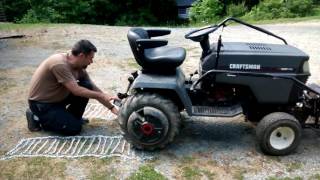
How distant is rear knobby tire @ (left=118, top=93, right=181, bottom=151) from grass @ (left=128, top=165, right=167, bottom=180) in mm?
344

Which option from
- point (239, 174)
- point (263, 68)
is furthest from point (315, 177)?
point (263, 68)

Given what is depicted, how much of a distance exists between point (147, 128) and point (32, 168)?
120 centimetres

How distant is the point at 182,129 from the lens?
5.39 m

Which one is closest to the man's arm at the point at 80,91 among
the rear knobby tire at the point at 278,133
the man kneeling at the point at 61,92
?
the man kneeling at the point at 61,92

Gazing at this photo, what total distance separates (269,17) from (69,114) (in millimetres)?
14440

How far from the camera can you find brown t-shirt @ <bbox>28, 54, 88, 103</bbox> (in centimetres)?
492

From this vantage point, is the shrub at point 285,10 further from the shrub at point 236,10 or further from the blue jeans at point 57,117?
the blue jeans at point 57,117

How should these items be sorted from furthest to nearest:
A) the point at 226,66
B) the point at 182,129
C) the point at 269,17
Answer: the point at 269,17, the point at 182,129, the point at 226,66

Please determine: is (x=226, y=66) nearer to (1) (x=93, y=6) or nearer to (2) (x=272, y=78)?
(2) (x=272, y=78)

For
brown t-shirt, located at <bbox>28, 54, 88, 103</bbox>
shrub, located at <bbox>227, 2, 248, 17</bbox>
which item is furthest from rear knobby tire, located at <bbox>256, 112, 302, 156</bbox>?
shrub, located at <bbox>227, 2, 248, 17</bbox>

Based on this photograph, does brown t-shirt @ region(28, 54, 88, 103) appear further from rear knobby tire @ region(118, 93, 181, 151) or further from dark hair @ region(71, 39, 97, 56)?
rear knobby tire @ region(118, 93, 181, 151)

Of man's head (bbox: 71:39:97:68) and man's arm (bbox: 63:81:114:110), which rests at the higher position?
man's head (bbox: 71:39:97:68)

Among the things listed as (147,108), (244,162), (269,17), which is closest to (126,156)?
(147,108)

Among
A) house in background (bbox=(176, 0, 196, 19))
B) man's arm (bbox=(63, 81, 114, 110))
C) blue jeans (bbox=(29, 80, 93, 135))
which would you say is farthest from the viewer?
house in background (bbox=(176, 0, 196, 19))
